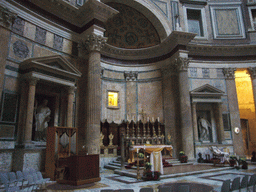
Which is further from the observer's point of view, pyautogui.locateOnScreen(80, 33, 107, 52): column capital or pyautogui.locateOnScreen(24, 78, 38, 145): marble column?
pyautogui.locateOnScreen(80, 33, 107, 52): column capital

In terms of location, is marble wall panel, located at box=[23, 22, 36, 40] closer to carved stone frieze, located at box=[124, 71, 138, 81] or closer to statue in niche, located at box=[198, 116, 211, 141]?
carved stone frieze, located at box=[124, 71, 138, 81]

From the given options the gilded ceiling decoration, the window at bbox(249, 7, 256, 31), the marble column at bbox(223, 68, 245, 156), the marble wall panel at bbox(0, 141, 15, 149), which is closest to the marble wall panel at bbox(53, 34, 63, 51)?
the marble wall panel at bbox(0, 141, 15, 149)

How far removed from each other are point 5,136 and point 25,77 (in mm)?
2782

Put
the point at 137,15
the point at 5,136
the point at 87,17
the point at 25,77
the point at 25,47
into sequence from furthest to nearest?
the point at 137,15 < the point at 87,17 < the point at 25,47 < the point at 25,77 < the point at 5,136

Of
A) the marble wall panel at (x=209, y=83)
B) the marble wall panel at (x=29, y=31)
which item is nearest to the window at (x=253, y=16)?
the marble wall panel at (x=209, y=83)

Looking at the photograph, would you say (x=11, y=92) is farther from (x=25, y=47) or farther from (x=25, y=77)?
(x=25, y=47)

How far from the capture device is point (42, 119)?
1045 centimetres

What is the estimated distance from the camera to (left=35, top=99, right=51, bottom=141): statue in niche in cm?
1021

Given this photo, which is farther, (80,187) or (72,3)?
(72,3)

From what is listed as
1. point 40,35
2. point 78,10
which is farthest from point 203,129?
point 40,35

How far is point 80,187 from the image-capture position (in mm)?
7410

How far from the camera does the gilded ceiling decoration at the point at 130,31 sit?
17.4 metres

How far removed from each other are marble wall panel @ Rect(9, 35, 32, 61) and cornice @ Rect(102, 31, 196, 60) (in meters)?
7.23

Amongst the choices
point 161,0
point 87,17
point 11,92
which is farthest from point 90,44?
point 161,0
